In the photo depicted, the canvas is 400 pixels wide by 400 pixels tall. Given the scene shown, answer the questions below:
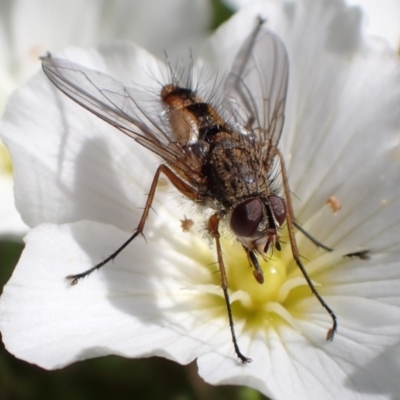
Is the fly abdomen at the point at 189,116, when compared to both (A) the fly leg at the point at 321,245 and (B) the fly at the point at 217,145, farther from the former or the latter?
(A) the fly leg at the point at 321,245

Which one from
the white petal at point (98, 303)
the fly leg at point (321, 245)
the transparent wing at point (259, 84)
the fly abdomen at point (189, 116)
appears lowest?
the white petal at point (98, 303)

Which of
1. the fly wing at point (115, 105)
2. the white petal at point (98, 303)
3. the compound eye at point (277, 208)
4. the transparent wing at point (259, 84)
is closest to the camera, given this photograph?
the white petal at point (98, 303)

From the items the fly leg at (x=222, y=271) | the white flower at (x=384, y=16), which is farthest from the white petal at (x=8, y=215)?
the white flower at (x=384, y=16)

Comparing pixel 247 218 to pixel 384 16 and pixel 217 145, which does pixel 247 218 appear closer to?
pixel 217 145

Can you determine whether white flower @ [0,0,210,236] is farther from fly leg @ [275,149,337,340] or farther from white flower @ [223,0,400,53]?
fly leg @ [275,149,337,340]

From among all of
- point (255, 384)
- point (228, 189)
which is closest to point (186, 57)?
point (228, 189)

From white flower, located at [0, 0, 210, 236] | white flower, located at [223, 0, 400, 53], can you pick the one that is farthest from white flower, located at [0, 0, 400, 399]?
white flower, located at [223, 0, 400, 53]

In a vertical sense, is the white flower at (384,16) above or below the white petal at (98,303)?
above
